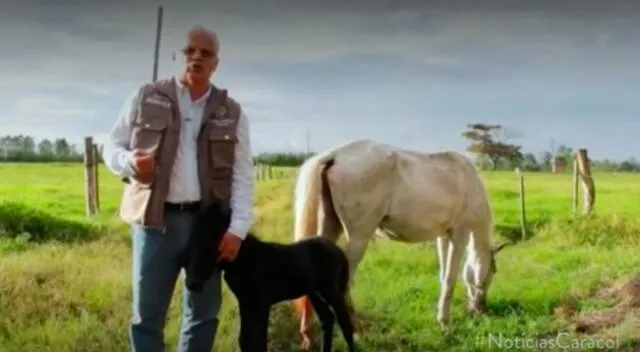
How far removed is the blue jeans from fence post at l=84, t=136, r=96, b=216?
23.0 ft

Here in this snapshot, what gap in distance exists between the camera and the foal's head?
2.59 meters

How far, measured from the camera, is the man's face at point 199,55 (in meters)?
2.58

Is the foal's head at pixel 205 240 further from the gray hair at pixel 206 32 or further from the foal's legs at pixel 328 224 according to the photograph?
the foal's legs at pixel 328 224

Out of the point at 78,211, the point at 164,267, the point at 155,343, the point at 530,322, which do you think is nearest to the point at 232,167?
the point at 164,267

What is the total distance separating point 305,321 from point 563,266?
3.39 m

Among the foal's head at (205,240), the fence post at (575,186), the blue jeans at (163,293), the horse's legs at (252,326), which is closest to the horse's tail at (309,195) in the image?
the horse's legs at (252,326)

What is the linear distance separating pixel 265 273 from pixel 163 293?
0.39 meters

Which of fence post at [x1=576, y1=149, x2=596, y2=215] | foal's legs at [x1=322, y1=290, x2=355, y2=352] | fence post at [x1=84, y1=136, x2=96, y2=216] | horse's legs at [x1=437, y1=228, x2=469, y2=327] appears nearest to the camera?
foal's legs at [x1=322, y1=290, x2=355, y2=352]

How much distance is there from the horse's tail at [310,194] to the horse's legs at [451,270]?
993 mm

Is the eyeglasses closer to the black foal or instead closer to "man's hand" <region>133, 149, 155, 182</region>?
"man's hand" <region>133, 149, 155, 182</region>

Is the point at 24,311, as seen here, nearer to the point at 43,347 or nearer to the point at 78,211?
the point at 43,347

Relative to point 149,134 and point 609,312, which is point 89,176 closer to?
point 609,312

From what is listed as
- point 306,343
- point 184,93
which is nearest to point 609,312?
point 306,343

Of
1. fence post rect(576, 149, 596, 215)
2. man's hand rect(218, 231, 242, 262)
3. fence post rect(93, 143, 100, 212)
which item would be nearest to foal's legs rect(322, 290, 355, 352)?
man's hand rect(218, 231, 242, 262)
